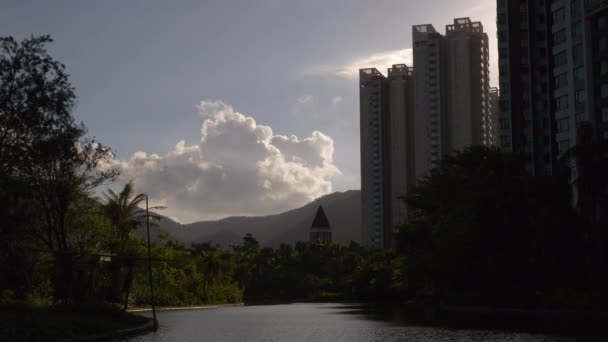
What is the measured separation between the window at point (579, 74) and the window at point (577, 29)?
11.8 ft

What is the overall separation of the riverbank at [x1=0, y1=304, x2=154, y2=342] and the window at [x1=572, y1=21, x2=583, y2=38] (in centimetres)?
5855

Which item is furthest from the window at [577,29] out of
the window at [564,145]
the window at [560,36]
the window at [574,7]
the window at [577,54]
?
the window at [564,145]

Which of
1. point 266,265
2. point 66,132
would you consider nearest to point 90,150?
point 66,132

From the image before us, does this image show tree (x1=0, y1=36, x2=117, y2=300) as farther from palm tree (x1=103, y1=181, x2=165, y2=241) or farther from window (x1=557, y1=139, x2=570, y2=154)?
window (x1=557, y1=139, x2=570, y2=154)

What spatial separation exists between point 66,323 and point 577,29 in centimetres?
6655

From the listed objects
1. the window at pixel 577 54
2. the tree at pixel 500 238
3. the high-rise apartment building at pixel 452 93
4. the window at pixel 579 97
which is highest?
the high-rise apartment building at pixel 452 93

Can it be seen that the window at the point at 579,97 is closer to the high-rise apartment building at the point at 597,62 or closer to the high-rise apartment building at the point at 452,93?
the high-rise apartment building at the point at 597,62

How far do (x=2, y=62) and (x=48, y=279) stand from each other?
67.3ft

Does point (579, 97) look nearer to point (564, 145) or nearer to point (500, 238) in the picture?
point (564, 145)

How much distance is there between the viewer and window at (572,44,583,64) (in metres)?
81.1

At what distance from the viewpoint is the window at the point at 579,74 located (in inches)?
3172

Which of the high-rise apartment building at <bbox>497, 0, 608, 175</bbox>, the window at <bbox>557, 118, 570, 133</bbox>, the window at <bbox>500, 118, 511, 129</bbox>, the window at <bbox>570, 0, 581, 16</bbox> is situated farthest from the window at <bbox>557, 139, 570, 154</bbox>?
the window at <bbox>500, 118, 511, 129</bbox>

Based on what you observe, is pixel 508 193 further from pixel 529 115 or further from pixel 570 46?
pixel 529 115

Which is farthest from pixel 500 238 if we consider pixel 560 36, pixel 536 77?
pixel 536 77
